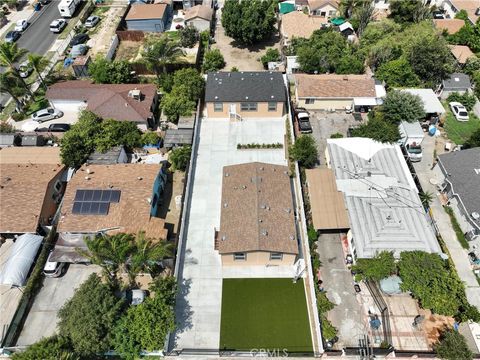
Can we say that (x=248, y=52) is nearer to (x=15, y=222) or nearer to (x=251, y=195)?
(x=251, y=195)

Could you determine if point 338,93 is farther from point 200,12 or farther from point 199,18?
point 200,12

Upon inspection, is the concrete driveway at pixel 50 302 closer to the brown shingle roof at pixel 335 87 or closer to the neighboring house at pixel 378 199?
the neighboring house at pixel 378 199

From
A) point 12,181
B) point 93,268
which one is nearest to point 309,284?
point 93,268

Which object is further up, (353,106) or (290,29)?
(290,29)

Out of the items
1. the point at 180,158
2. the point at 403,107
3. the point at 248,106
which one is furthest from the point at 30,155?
the point at 403,107

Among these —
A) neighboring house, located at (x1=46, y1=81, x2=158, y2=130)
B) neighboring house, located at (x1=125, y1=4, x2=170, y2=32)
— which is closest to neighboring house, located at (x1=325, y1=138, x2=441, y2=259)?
neighboring house, located at (x1=46, y1=81, x2=158, y2=130)

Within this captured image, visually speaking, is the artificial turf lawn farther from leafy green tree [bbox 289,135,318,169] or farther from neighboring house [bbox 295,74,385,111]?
neighboring house [bbox 295,74,385,111]
